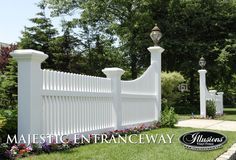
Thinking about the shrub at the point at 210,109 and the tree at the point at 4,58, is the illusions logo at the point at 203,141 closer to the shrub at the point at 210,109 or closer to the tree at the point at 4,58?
the shrub at the point at 210,109

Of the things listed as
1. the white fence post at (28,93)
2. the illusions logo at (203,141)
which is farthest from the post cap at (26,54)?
the illusions logo at (203,141)

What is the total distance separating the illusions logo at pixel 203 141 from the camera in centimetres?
790

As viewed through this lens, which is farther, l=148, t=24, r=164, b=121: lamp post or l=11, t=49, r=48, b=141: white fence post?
l=148, t=24, r=164, b=121: lamp post

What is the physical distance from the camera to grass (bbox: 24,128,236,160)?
250 inches

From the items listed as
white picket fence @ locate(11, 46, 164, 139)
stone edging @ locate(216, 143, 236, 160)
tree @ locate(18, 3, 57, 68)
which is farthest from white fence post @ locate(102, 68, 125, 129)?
tree @ locate(18, 3, 57, 68)

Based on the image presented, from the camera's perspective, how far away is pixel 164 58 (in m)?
29.7

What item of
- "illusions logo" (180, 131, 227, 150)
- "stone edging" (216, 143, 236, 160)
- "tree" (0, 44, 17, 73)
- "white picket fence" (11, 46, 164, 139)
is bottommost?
"stone edging" (216, 143, 236, 160)

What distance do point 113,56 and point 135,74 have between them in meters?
2.93

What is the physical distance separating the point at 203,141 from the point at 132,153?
204 centimetres

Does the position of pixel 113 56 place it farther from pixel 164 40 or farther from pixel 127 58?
pixel 164 40

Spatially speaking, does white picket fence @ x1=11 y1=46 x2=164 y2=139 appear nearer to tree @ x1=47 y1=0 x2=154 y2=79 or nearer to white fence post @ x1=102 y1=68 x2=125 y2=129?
white fence post @ x1=102 y1=68 x2=125 y2=129

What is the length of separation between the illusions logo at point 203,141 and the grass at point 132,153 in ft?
0.58

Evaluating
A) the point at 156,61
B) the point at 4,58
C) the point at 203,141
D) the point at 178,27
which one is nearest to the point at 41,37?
the point at 4,58

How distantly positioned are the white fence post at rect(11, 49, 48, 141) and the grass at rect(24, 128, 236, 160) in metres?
0.59
